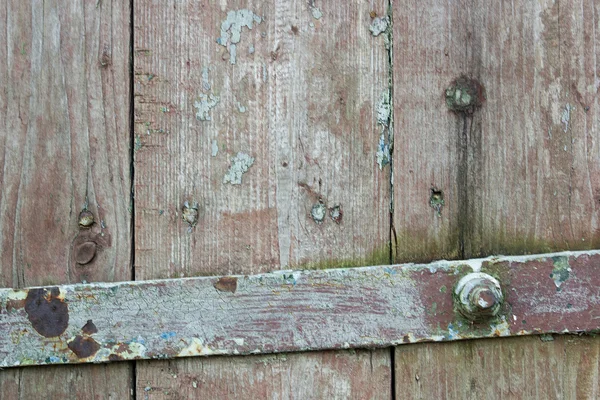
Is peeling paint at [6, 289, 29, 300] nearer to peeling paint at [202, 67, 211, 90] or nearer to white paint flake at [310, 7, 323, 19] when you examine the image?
peeling paint at [202, 67, 211, 90]

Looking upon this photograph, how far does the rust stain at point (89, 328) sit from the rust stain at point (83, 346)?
0.4 inches

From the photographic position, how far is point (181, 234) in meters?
0.83

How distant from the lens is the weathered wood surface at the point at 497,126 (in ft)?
2.72

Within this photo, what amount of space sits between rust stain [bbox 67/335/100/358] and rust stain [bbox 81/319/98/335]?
1 cm

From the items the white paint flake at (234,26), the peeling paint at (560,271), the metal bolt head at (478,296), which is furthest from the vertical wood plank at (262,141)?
the peeling paint at (560,271)

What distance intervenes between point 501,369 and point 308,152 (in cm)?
41

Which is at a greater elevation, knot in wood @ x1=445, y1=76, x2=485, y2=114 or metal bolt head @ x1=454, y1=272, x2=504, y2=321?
knot in wood @ x1=445, y1=76, x2=485, y2=114

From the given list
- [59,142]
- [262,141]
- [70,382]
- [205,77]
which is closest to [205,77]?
[205,77]

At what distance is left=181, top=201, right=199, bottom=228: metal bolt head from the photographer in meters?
0.83

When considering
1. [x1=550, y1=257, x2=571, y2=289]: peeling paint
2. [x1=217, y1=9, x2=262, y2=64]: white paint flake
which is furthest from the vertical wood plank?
[x1=550, y1=257, x2=571, y2=289]: peeling paint

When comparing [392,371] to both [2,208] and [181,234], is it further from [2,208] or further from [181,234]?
[2,208]

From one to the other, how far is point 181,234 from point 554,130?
540mm

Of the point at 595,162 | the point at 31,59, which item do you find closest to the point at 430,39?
the point at 595,162

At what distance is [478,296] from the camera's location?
0.75m
